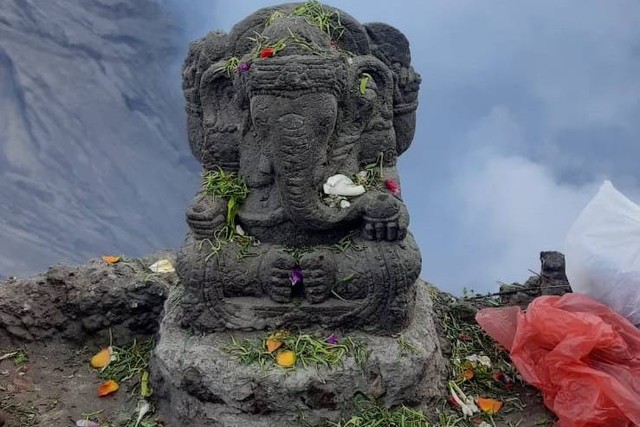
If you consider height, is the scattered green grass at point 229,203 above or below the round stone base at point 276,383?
above

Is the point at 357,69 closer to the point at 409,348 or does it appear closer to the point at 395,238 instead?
the point at 395,238

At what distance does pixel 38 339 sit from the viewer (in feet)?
15.4

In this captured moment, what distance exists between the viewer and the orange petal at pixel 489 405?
4130 mm

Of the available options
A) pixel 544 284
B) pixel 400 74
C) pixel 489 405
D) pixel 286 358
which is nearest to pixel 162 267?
pixel 286 358

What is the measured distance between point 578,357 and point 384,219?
103cm

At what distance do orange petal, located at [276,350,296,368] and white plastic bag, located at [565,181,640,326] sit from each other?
1593mm

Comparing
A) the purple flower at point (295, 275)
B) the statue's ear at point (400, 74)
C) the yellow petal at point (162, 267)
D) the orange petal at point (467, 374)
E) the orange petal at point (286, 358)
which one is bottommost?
the orange petal at point (286, 358)

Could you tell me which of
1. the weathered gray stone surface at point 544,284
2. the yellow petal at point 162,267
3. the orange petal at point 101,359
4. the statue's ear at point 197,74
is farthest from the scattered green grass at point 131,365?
the weathered gray stone surface at point 544,284

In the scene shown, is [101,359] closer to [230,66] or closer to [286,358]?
[286,358]

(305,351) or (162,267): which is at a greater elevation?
(162,267)

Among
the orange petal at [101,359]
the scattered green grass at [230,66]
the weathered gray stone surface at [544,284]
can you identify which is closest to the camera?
the scattered green grass at [230,66]

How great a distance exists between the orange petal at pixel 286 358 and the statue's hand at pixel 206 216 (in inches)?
24.7

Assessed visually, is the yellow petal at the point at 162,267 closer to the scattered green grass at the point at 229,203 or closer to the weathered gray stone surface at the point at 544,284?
the scattered green grass at the point at 229,203

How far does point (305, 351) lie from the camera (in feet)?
12.8
